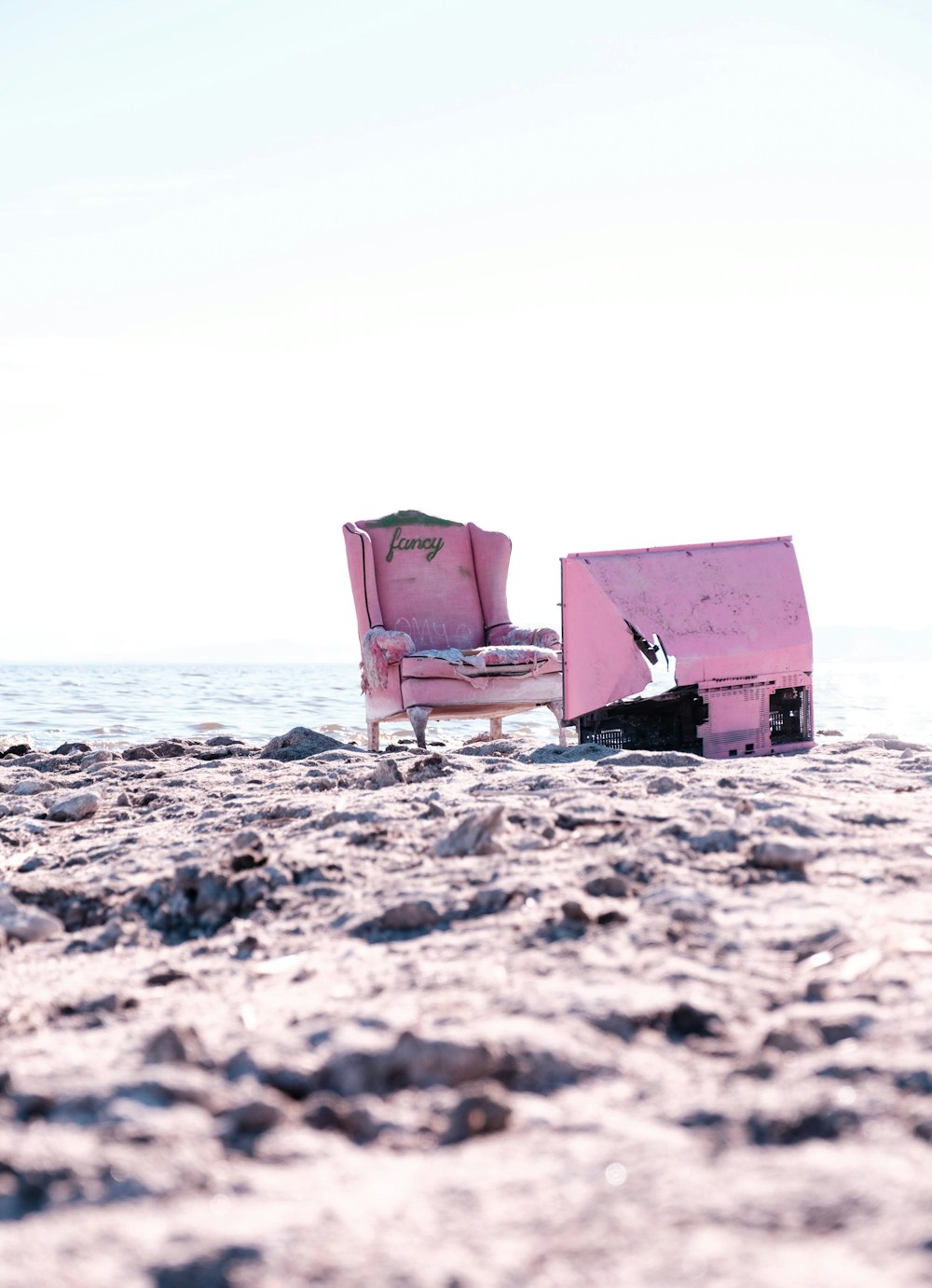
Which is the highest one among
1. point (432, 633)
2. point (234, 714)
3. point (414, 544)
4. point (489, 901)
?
point (414, 544)

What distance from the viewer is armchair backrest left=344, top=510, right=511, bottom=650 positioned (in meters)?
7.61

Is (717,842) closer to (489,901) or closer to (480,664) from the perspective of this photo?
(489,901)

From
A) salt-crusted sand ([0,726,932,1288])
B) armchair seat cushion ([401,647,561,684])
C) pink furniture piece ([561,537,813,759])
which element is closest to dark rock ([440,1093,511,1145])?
salt-crusted sand ([0,726,932,1288])

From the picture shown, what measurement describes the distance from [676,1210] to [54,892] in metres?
1.97

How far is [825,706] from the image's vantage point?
13.0 metres

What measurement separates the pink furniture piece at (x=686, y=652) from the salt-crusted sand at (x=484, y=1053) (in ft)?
8.78

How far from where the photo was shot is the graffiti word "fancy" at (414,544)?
25.6 ft

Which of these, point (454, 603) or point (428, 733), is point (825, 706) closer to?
point (428, 733)

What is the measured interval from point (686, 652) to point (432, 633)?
2.43 m

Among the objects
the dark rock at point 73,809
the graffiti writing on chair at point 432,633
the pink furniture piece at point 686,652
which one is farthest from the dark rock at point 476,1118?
the graffiti writing on chair at point 432,633

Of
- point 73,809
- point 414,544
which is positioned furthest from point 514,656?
Answer: point 73,809

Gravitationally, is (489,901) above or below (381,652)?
below

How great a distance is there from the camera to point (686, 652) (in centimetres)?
572

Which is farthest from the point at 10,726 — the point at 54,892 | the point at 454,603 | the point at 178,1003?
the point at 178,1003
